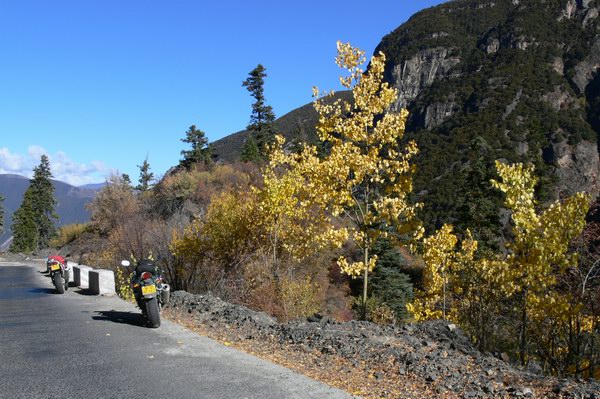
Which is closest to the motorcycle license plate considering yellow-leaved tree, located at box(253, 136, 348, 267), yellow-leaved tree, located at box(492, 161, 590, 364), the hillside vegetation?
the hillside vegetation

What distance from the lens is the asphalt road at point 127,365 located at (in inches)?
188

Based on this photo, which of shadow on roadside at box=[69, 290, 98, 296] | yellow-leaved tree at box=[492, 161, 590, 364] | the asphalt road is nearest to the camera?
the asphalt road

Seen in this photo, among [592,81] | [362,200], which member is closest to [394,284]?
[362,200]

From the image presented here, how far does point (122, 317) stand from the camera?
8859mm

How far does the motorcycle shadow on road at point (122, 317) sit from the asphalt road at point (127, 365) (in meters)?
0.02

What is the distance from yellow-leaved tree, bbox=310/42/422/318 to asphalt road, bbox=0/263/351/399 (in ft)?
13.9

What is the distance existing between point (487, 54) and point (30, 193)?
108 metres

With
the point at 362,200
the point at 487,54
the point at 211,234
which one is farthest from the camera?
the point at 487,54

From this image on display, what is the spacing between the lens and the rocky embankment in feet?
17.1

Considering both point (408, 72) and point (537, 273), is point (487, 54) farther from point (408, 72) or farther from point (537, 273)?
point (537, 273)

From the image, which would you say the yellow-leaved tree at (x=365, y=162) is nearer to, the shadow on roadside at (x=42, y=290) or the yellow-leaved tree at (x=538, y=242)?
the yellow-leaved tree at (x=538, y=242)

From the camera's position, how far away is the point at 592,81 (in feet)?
349

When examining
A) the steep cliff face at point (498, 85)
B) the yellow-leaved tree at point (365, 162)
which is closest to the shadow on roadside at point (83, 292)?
the yellow-leaved tree at point (365, 162)

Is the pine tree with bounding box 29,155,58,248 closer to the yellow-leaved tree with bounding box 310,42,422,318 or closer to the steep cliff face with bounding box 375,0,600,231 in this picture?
the steep cliff face with bounding box 375,0,600,231
